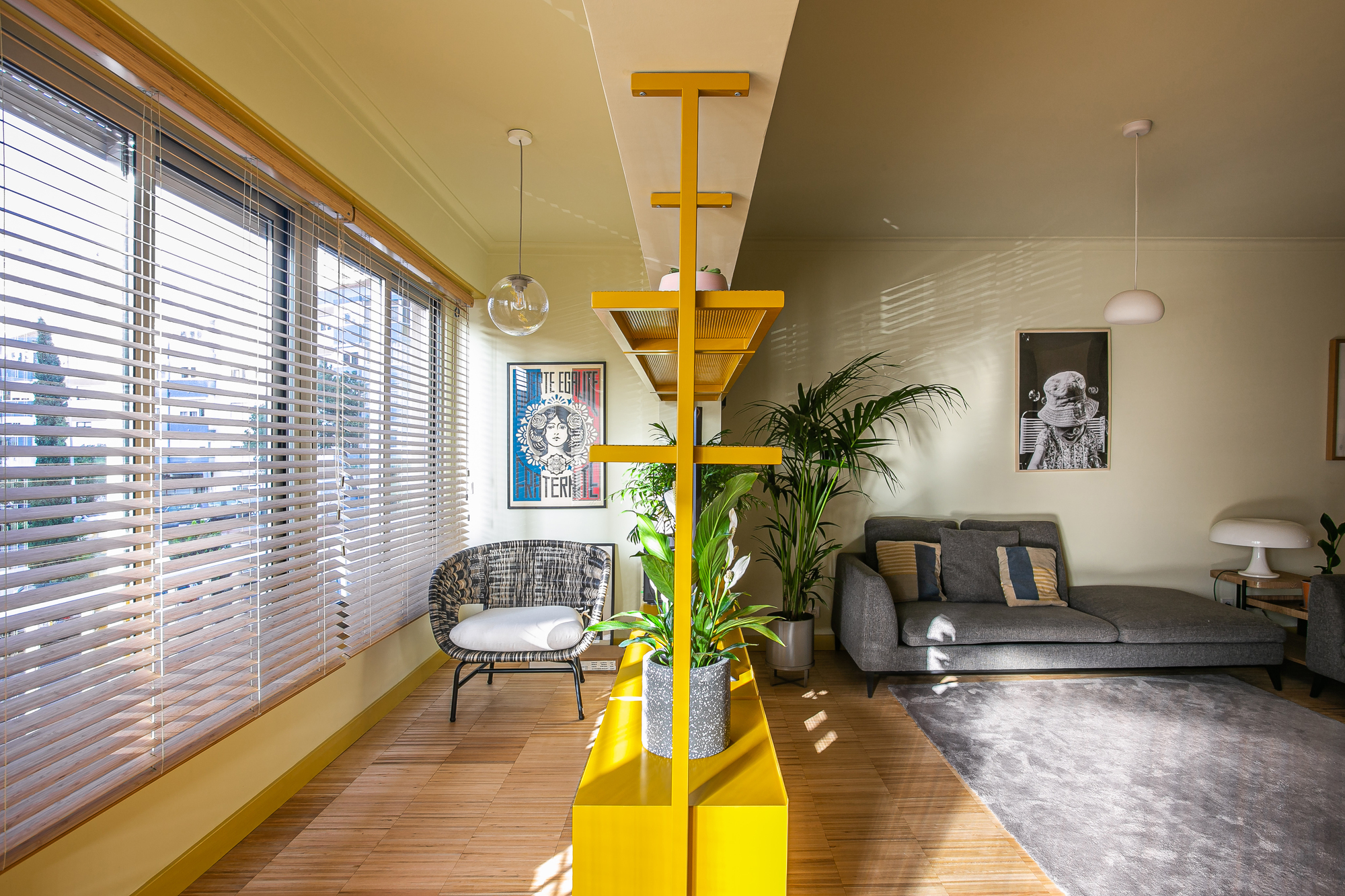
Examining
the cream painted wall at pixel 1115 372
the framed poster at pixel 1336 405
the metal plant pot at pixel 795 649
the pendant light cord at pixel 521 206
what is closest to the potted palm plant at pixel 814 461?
the metal plant pot at pixel 795 649

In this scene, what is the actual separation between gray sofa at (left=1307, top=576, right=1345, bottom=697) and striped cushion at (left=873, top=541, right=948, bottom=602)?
5.57 feet

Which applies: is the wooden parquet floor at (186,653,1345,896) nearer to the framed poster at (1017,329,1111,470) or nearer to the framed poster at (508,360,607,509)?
the framed poster at (508,360,607,509)

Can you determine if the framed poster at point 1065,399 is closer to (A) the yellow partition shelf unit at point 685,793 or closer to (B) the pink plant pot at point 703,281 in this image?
(B) the pink plant pot at point 703,281

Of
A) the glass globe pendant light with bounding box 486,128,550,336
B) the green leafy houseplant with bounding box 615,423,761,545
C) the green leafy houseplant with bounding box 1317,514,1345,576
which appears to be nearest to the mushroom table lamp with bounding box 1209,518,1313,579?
the green leafy houseplant with bounding box 1317,514,1345,576

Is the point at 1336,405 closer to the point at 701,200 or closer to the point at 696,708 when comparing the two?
the point at 701,200

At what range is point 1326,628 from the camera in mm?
2965

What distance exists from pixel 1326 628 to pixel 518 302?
4.24 m

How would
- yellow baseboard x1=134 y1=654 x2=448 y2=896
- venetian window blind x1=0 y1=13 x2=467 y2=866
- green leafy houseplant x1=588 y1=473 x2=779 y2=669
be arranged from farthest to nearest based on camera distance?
1. yellow baseboard x1=134 y1=654 x2=448 y2=896
2. green leafy houseplant x1=588 y1=473 x2=779 y2=669
3. venetian window blind x1=0 y1=13 x2=467 y2=866

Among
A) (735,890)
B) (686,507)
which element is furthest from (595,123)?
(735,890)

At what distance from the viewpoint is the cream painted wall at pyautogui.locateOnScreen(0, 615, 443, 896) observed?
1358 millimetres

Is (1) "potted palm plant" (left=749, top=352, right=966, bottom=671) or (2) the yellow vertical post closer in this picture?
(2) the yellow vertical post

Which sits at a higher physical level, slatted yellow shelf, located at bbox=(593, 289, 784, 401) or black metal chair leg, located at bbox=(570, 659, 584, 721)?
slatted yellow shelf, located at bbox=(593, 289, 784, 401)

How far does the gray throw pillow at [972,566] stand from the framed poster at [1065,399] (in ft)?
2.39

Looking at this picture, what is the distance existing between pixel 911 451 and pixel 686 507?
327cm
